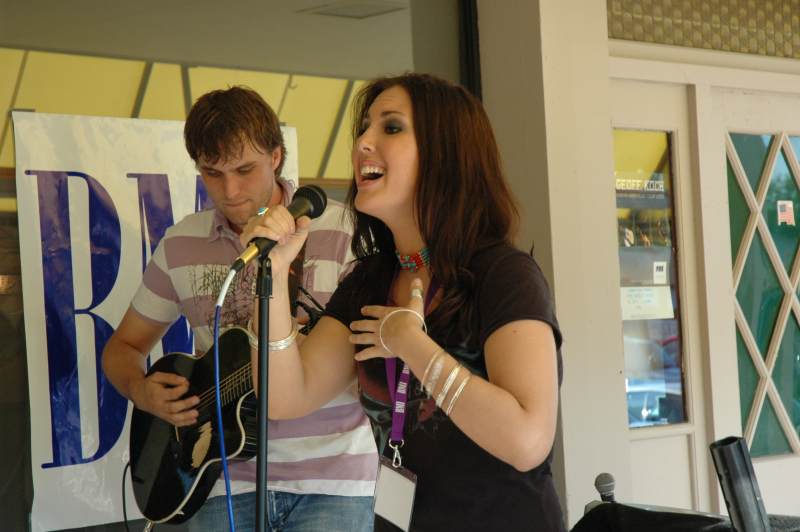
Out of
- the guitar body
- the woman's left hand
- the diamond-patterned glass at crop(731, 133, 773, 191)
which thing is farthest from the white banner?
the diamond-patterned glass at crop(731, 133, 773, 191)

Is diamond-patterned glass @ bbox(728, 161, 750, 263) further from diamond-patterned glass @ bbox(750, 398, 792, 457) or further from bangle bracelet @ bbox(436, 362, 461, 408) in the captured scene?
bangle bracelet @ bbox(436, 362, 461, 408)

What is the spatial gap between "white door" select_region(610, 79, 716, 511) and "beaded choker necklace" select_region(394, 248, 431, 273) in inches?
98.1

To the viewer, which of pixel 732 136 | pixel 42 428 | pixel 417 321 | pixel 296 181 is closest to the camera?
pixel 417 321

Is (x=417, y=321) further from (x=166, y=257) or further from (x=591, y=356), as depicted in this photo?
(x=591, y=356)

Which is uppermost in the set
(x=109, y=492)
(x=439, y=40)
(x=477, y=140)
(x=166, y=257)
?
(x=439, y=40)

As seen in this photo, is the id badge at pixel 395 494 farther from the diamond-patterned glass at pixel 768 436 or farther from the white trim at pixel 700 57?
the diamond-patterned glass at pixel 768 436

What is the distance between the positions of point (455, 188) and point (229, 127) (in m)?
0.86

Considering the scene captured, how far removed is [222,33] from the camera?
11.1 ft

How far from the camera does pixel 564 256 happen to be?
144 inches

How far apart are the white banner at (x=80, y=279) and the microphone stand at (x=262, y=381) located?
1.73 meters

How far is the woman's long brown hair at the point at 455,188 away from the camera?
5.95 feet

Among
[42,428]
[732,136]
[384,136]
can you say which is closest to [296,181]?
[42,428]

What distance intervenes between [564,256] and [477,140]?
1856mm

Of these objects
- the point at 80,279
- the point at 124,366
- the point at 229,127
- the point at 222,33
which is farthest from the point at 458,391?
the point at 222,33
